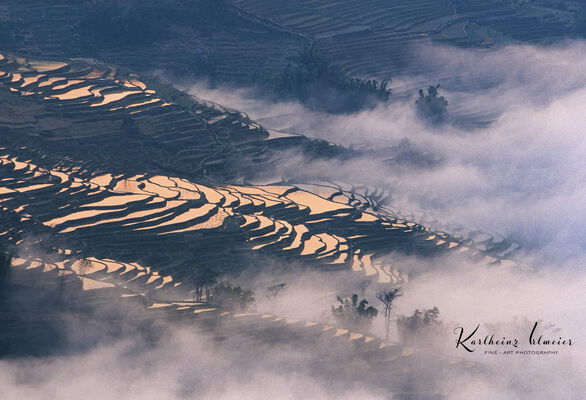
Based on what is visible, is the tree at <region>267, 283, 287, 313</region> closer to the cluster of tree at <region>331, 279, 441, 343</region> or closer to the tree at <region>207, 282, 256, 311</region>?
the tree at <region>207, 282, 256, 311</region>

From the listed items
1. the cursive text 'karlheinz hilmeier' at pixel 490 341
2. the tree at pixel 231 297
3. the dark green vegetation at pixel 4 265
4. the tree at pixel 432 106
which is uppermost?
the dark green vegetation at pixel 4 265

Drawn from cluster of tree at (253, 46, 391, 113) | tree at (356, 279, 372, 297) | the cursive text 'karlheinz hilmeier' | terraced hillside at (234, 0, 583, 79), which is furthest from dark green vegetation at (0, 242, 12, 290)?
terraced hillside at (234, 0, 583, 79)

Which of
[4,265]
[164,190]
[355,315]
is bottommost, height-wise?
[355,315]

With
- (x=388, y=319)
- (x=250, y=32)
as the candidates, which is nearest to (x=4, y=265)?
(x=388, y=319)

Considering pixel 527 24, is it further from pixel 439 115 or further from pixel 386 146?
pixel 386 146

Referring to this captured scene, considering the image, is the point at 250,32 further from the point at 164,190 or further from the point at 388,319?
the point at 388,319

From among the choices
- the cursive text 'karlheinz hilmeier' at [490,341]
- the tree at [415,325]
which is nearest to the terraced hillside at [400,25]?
the cursive text 'karlheinz hilmeier' at [490,341]

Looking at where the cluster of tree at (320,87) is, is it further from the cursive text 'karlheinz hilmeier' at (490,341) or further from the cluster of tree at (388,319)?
the cluster of tree at (388,319)
